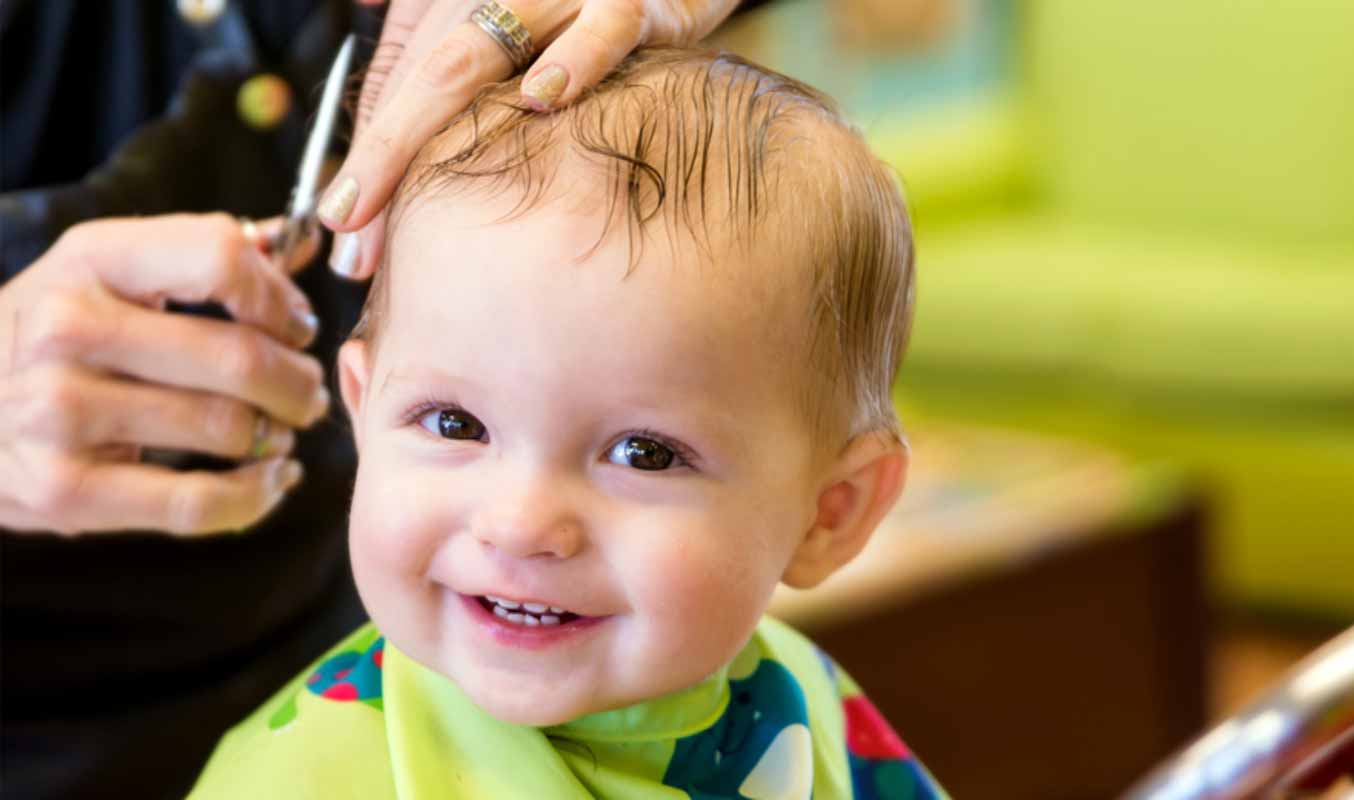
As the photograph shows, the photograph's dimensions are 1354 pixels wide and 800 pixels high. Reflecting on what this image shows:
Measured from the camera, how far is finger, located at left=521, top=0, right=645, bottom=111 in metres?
0.76

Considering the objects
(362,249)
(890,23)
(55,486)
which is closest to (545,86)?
(362,249)

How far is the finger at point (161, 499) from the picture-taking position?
88 cm

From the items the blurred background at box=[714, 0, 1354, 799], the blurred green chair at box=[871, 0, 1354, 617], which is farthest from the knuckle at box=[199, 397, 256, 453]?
the blurred green chair at box=[871, 0, 1354, 617]

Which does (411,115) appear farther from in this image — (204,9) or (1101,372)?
(1101,372)

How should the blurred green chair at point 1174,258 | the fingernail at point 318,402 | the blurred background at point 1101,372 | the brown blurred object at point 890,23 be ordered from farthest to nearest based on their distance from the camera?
the brown blurred object at point 890,23 < the blurred green chair at point 1174,258 < the blurred background at point 1101,372 < the fingernail at point 318,402

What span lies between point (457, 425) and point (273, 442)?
0.69 feet

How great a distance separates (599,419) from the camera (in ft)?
2.36

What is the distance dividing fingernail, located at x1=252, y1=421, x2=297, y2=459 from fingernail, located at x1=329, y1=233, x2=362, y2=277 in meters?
0.13

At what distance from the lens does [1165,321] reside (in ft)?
11.5

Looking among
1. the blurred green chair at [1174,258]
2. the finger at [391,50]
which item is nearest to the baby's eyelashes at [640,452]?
the finger at [391,50]

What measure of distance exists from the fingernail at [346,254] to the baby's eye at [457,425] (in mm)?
104

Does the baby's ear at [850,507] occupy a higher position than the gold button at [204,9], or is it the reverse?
the gold button at [204,9]

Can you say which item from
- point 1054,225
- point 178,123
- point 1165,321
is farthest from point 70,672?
point 1054,225

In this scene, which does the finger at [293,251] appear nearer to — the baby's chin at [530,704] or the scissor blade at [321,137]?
the scissor blade at [321,137]
